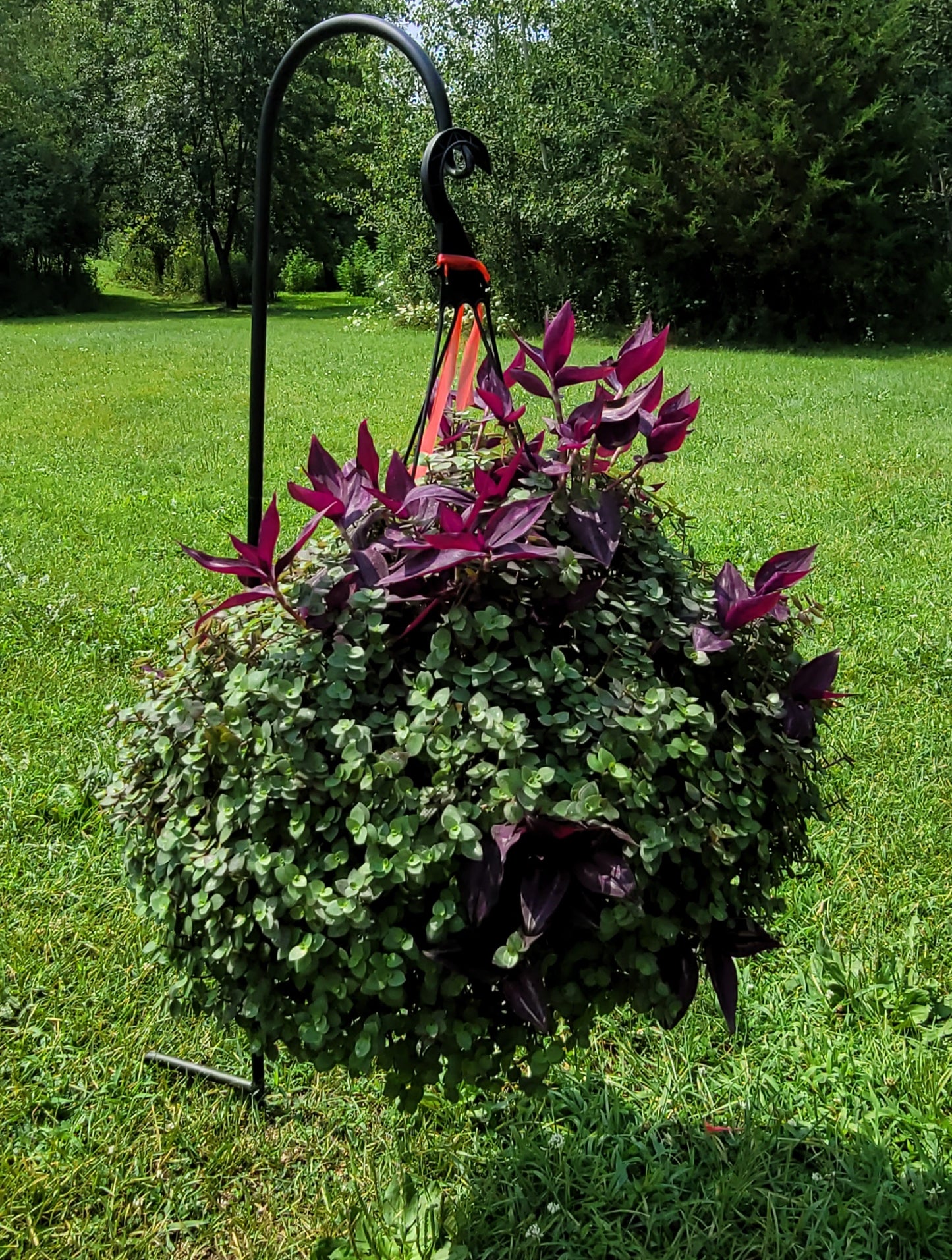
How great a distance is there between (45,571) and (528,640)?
4.01 m

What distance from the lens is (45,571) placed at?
4648 millimetres

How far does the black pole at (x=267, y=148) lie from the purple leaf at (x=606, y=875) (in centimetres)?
91

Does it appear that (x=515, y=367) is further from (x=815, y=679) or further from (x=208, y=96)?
(x=208, y=96)

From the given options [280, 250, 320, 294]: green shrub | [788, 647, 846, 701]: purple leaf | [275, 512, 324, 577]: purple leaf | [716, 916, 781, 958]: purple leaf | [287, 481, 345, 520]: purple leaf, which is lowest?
[716, 916, 781, 958]: purple leaf

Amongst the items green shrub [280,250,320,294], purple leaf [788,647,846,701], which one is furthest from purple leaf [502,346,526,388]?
green shrub [280,250,320,294]

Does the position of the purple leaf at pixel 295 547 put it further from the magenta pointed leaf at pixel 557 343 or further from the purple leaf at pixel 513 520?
the magenta pointed leaf at pixel 557 343

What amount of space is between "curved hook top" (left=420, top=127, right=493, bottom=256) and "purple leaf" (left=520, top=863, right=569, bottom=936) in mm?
868

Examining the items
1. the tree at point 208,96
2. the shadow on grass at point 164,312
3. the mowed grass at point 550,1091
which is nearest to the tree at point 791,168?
the shadow on grass at point 164,312

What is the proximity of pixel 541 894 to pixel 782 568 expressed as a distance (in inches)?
22.6

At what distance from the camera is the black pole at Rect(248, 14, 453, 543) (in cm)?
157

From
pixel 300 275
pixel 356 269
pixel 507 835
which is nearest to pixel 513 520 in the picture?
pixel 507 835

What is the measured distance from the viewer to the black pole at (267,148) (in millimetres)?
1568

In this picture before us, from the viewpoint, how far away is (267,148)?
1728 millimetres

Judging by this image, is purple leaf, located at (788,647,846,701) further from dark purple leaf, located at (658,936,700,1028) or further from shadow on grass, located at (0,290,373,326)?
shadow on grass, located at (0,290,373,326)
